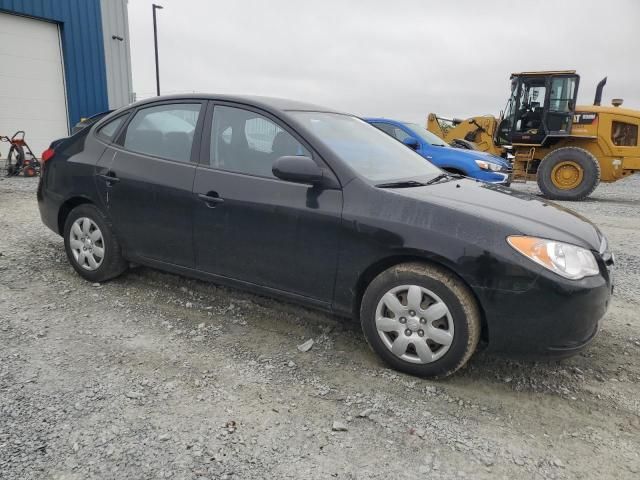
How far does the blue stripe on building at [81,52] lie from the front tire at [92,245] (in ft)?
32.6

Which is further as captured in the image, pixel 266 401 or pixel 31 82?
pixel 31 82

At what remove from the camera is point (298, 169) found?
2.77 meters

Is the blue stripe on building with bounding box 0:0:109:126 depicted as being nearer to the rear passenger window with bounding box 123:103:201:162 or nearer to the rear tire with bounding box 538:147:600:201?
the rear passenger window with bounding box 123:103:201:162

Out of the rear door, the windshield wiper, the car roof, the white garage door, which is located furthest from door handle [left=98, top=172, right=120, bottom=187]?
the white garage door

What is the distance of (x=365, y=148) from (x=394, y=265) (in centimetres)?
100

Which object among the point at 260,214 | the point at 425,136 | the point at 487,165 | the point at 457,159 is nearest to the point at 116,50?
the point at 425,136

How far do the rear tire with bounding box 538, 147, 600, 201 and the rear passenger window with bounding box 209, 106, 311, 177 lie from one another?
9.53m

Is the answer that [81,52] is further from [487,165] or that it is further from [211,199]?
[211,199]

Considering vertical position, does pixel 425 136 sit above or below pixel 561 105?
below

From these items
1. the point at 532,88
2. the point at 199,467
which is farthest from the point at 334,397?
the point at 532,88

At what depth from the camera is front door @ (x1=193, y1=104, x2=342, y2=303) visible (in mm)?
2863

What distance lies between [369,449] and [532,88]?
11.0 meters

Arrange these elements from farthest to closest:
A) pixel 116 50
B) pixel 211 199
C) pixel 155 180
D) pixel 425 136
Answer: pixel 116 50, pixel 425 136, pixel 155 180, pixel 211 199

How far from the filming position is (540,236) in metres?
2.48
